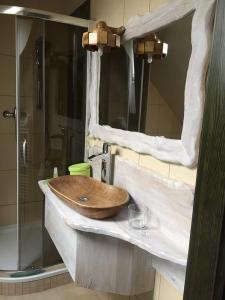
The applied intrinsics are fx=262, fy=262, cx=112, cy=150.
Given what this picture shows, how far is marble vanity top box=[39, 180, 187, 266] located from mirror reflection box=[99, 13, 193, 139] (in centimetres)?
43

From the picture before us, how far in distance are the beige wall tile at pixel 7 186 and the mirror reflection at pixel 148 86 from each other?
1.33 m

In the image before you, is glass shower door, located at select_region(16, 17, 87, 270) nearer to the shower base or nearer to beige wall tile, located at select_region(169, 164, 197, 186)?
the shower base

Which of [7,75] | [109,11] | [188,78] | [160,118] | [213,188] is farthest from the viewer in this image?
[7,75]

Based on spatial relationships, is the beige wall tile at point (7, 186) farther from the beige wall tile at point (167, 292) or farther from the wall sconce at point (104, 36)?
the beige wall tile at point (167, 292)

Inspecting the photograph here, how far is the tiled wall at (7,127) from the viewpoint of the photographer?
7.80 ft

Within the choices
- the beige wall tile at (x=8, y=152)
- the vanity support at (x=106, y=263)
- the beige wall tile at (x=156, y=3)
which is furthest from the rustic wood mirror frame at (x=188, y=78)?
the beige wall tile at (x=8, y=152)

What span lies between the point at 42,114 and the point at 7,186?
3.08 feet

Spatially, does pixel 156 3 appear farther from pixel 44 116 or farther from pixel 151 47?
pixel 44 116

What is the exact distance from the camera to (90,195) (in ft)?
4.87

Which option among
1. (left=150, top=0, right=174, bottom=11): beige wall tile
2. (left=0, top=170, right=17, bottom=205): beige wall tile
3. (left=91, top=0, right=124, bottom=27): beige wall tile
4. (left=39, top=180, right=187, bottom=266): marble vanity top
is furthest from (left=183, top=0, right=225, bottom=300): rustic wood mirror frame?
(left=0, top=170, right=17, bottom=205): beige wall tile

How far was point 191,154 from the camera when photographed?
1005 mm

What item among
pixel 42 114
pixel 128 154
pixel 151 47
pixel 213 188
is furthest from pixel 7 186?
pixel 213 188

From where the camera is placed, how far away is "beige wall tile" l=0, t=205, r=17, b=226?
8.71ft

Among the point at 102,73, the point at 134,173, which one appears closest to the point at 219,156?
the point at 134,173
